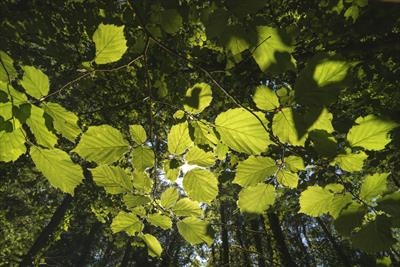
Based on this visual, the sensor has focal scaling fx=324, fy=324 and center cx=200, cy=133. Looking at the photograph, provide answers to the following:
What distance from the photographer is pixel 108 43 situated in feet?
3.75

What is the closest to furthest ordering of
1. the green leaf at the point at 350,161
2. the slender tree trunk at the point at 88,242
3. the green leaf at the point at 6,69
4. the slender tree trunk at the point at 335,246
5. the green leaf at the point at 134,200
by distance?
1. the green leaf at the point at 6,69
2. the green leaf at the point at 350,161
3. the green leaf at the point at 134,200
4. the slender tree trunk at the point at 335,246
5. the slender tree trunk at the point at 88,242

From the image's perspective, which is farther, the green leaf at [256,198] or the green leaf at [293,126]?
the green leaf at [256,198]

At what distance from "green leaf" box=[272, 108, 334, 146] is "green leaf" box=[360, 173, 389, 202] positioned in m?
0.30

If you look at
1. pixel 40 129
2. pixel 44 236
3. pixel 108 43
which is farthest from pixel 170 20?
pixel 44 236

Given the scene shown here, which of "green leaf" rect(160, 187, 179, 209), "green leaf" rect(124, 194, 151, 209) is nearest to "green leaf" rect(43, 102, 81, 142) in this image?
"green leaf" rect(124, 194, 151, 209)

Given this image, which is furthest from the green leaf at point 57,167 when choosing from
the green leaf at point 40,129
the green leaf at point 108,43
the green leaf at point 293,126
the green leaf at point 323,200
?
the green leaf at point 323,200

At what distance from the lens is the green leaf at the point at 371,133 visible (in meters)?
1.18

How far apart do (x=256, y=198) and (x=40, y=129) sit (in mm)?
881

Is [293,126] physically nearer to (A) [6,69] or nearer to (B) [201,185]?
(B) [201,185]

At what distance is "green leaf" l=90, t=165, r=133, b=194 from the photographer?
142 cm

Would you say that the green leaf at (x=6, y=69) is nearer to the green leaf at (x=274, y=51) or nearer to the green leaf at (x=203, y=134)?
the green leaf at (x=203, y=134)

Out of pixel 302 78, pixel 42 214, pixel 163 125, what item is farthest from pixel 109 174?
pixel 42 214

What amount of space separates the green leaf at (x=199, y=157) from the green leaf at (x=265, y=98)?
1.22 ft

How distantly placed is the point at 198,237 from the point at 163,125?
609 centimetres
